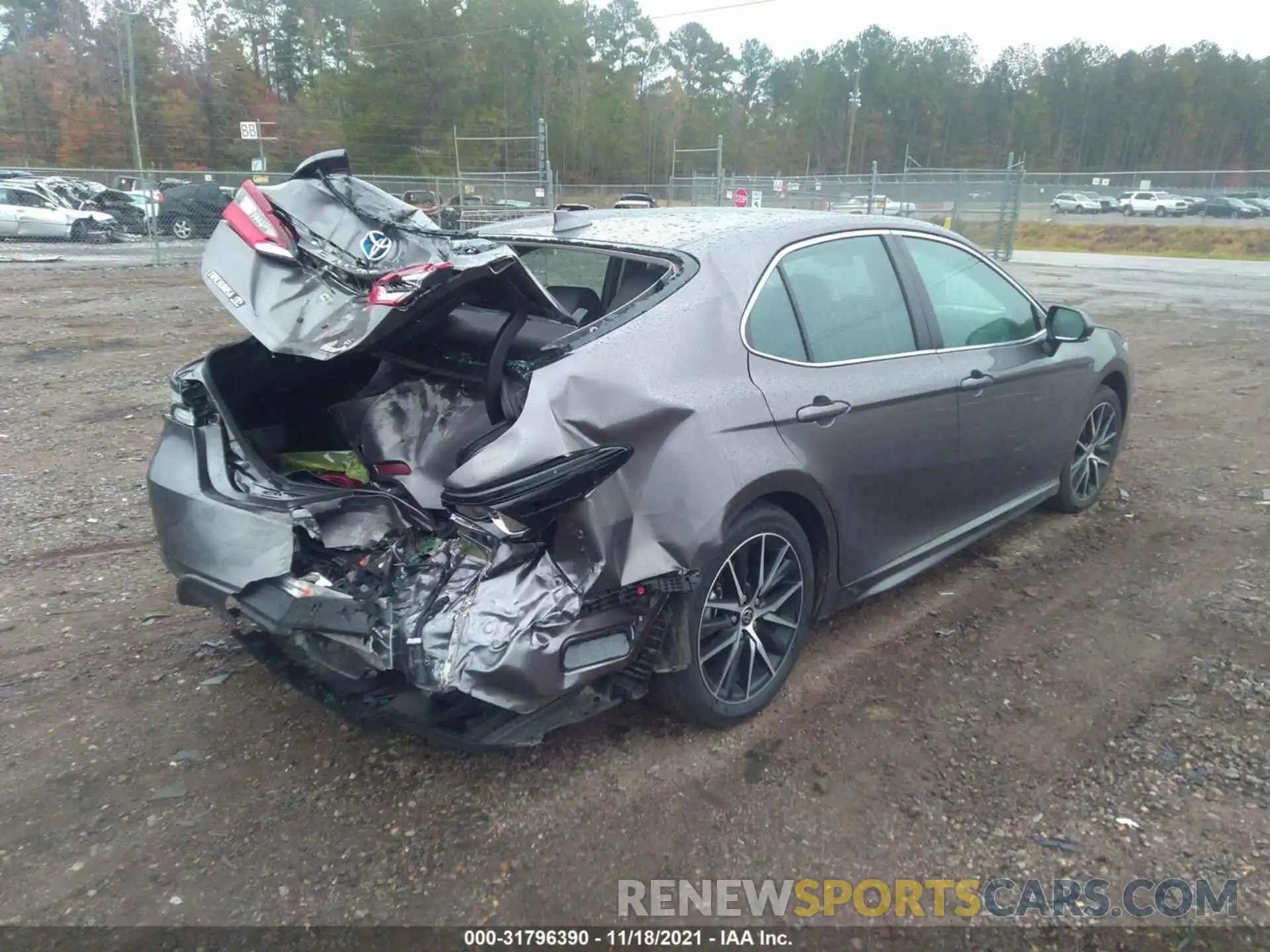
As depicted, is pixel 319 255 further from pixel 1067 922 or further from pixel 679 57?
pixel 679 57

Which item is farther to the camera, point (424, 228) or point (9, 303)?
point (9, 303)

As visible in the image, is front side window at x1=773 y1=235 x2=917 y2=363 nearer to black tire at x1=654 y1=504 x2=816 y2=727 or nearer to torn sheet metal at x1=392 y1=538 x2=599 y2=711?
black tire at x1=654 y1=504 x2=816 y2=727

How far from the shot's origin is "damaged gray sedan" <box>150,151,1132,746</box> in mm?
2584

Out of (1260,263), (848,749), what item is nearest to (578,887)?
(848,749)

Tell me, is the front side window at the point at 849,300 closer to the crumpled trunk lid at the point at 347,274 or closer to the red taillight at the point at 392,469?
the crumpled trunk lid at the point at 347,274

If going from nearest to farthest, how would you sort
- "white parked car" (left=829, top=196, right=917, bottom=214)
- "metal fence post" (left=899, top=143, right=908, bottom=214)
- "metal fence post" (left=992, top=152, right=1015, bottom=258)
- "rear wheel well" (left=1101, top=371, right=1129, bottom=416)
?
1. "rear wheel well" (left=1101, top=371, right=1129, bottom=416)
2. "metal fence post" (left=992, top=152, right=1015, bottom=258)
3. "white parked car" (left=829, top=196, right=917, bottom=214)
4. "metal fence post" (left=899, top=143, right=908, bottom=214)

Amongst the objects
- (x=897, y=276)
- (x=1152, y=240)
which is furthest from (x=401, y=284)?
(x=1152, y=240)

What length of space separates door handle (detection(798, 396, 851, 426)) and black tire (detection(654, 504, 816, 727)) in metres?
0.34

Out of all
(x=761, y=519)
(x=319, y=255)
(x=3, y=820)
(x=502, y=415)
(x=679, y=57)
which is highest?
(x=679, y=57)

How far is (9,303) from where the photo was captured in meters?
12.3

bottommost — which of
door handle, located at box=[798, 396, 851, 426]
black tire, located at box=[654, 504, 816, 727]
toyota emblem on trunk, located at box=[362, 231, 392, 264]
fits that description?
black tire, located at box=[654, 504, 816, 727]

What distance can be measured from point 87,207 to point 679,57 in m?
53.5

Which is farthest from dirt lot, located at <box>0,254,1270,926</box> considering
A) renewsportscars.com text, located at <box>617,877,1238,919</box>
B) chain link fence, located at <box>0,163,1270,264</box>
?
→ chain link fence, located at <box>0,163,1270,264</box>

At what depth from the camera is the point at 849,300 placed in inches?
140
